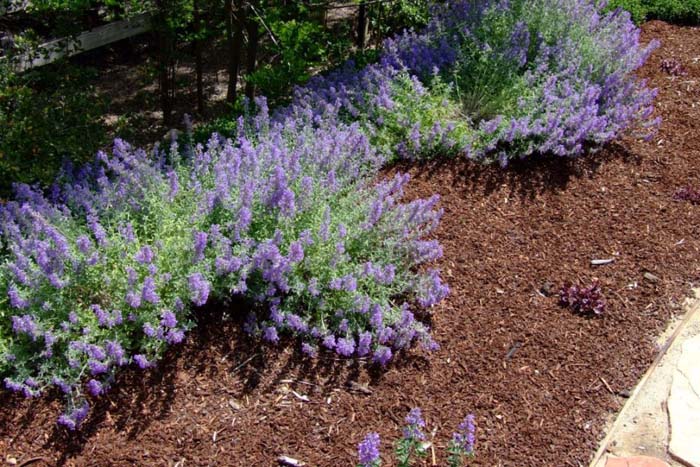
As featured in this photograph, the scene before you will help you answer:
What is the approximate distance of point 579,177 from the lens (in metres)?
5.20

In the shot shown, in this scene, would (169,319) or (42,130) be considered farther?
(42,130)

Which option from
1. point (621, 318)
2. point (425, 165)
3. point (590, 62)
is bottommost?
point (621, 318)

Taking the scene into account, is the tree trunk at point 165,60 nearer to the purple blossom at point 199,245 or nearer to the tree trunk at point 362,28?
the tree trunk at point 362,28

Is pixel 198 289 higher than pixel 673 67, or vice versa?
pixel 198 289

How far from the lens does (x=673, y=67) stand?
7.05 m

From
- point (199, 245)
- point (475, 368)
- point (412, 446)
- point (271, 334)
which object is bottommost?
point (475, 368)

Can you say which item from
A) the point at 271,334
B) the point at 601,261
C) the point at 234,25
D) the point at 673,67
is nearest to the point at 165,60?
the point at 234,25

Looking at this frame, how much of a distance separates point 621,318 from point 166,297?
105 inches

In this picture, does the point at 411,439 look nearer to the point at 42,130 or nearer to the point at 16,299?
the point at 16,299

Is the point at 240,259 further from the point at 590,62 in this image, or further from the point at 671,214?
the point at 590,62

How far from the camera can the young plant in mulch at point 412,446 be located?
8.72ft

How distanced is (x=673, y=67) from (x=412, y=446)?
582 cm

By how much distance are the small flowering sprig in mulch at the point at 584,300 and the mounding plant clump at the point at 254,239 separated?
826 millimetres

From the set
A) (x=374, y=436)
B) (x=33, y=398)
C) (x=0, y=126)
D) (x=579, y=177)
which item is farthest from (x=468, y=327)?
(x=0, y=126)
